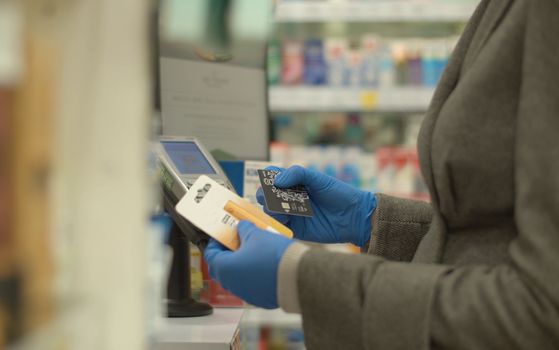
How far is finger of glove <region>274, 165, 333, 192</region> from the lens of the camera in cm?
146

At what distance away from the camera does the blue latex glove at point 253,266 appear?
3.30ft

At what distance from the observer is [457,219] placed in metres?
1.04

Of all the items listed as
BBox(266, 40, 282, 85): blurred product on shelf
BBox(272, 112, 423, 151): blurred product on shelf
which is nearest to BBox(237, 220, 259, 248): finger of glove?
BBox(266, 40, 282, 85): blurred product on shelf

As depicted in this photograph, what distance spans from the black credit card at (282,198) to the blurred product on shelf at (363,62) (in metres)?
1.86

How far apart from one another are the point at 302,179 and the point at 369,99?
5.66 ft

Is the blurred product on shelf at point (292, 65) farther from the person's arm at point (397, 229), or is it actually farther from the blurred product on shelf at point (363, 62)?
the person's arm at point (397, 229)

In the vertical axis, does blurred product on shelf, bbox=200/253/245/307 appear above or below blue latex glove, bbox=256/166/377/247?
below

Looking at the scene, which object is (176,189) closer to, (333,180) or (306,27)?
(333,180)

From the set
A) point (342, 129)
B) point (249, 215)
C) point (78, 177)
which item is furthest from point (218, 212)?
point (342, 129)

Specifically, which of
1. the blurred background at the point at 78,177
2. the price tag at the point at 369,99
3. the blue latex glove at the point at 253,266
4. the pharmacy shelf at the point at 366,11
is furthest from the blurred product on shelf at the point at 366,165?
the blurred background at the point at 78,177

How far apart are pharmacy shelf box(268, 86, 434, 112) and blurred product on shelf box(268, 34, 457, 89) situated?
0.08 m

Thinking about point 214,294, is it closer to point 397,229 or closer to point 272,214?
point 272,214

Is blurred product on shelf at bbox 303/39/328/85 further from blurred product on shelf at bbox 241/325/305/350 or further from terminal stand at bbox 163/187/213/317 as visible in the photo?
terminal stand at bbox 163/187/213/317

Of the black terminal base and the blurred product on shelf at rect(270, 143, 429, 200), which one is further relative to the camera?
the blurred product on shelf at rect(270, 143, 429, 200)
